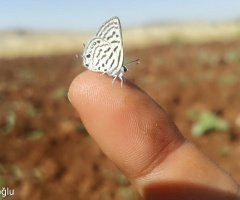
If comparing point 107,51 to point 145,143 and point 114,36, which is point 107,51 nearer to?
point 114,36

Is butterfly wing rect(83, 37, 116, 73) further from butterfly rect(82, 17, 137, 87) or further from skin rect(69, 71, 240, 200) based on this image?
skin rect(69, 71, 240, 200)

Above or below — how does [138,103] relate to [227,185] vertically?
above

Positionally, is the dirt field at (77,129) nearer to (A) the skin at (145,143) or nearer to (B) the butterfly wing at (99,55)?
(B) the butterfly wing at (99,55)

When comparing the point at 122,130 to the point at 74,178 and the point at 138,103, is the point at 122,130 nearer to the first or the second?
the point at 138,103

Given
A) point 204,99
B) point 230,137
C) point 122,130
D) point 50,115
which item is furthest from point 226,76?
point 122,130

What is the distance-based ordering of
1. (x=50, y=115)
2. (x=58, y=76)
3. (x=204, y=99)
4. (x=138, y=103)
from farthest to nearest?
1. (x=58, y=76)
2. (x=204, y=99)
3. (x=50, y=115)
4. (x=138, y=103)

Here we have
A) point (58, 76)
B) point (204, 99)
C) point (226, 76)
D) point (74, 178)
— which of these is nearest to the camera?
point (74, 178)

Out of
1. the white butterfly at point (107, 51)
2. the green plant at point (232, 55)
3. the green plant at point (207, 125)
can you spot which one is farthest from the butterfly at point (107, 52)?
the green plant at point (232, 55)
